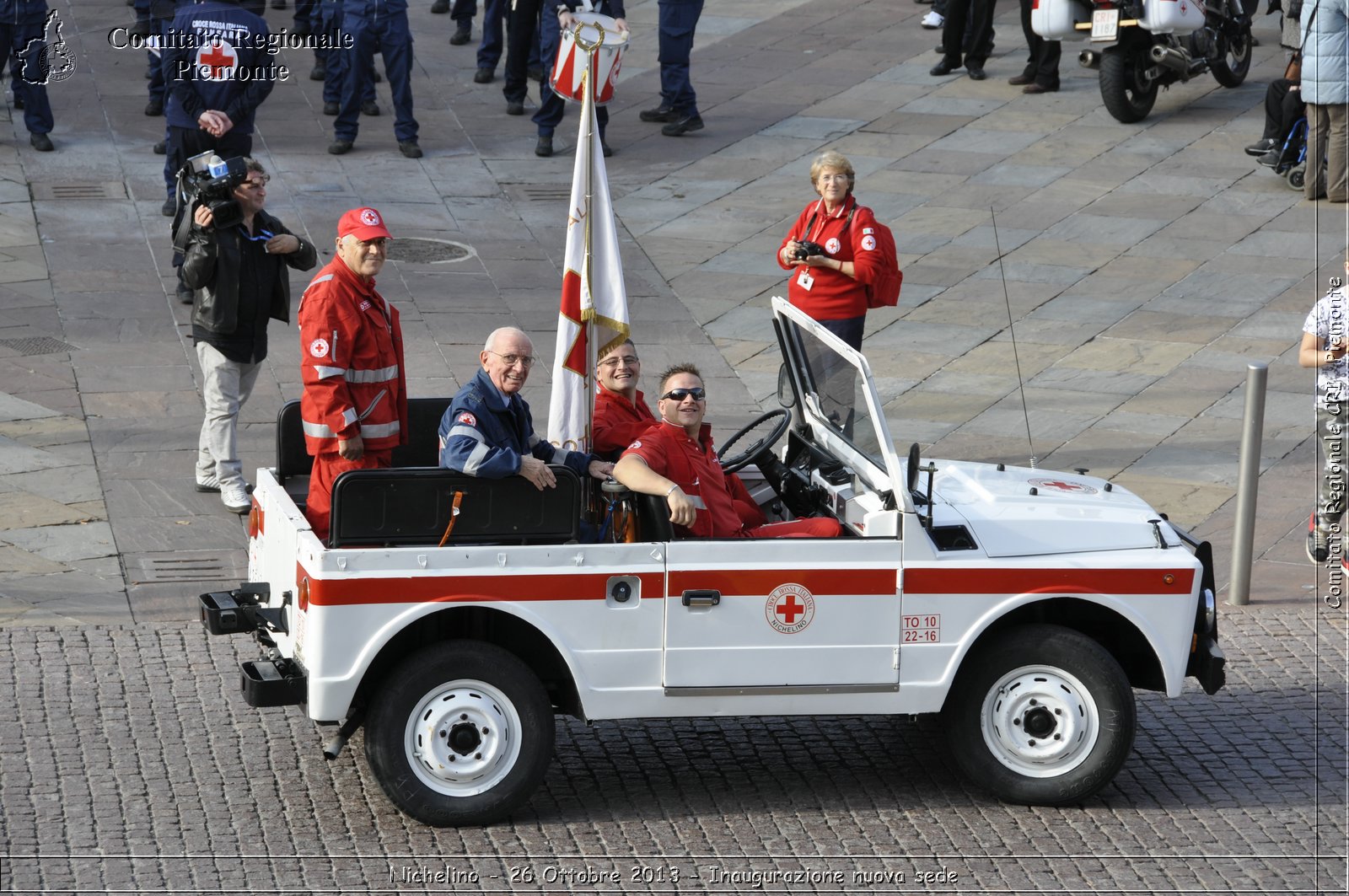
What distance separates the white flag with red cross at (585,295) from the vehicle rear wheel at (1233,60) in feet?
39.1

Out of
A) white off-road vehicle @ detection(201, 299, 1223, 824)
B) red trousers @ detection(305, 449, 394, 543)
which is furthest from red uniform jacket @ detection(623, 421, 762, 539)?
red trousers @ detection(305, 449, 394, 543)

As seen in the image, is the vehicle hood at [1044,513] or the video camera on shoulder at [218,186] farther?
the video camera on shoulder at [218,186]

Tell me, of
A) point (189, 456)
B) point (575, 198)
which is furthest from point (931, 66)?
point (575, 198)

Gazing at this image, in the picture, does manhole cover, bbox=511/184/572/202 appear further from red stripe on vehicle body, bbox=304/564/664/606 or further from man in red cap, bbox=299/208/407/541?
red stripe on vehicle body, bbox=304/564/664/606

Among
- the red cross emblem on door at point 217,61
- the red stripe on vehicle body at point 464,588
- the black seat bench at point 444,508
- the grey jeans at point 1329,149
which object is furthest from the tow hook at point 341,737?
the grey jeans at point 1329,149

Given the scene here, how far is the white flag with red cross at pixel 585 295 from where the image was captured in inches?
294

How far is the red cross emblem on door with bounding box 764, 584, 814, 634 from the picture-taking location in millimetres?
6434

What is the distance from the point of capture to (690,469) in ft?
22.8

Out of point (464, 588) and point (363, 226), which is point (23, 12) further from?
point (464, 588)

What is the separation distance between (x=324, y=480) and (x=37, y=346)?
19.1 ft

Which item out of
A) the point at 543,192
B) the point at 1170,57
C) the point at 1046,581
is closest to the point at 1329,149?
the point at 1170,57

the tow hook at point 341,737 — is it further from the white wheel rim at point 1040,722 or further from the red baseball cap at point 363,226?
the white wheel rim at point 1040,722

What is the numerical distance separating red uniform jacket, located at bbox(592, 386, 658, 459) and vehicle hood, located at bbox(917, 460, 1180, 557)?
1.28m

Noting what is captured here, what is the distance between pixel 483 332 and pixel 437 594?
6.72 metres
